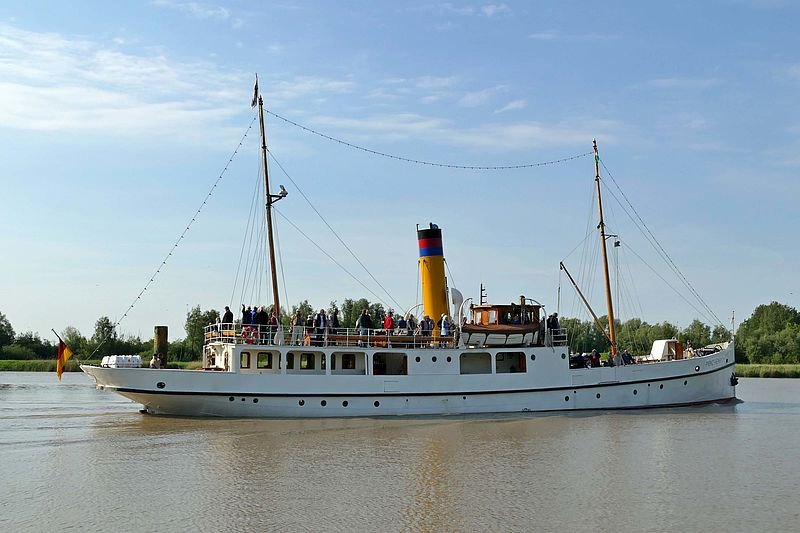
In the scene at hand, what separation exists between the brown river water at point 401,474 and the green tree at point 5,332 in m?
70.9

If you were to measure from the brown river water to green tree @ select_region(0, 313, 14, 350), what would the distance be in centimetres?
7091

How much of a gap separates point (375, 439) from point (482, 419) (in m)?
5.65

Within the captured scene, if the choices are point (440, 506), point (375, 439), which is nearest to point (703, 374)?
point (375, 439)

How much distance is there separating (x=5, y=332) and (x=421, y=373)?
8121 centimetres

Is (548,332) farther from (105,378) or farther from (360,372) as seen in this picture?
(105,378)

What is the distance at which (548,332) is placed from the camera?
28797 mm

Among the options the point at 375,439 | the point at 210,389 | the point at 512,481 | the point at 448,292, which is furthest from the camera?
the point at 448,292

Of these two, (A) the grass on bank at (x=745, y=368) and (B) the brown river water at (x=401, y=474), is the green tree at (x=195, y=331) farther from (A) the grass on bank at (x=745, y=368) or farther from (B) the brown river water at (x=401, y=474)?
(B) the brown river water at (x=401, y=474)

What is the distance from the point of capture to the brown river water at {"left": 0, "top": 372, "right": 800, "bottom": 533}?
44.3ft

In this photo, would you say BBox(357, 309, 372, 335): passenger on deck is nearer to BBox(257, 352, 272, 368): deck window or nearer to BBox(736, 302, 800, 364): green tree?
BBox(257, 352, 272, 368): deck window

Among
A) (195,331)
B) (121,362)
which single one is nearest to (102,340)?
(195,331)

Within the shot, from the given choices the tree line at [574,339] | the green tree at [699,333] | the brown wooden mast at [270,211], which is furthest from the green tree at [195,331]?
the green tree at [699,333]

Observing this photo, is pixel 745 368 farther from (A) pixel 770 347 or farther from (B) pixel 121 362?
(B) pixel 121 362

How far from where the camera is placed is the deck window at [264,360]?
88.5ft
